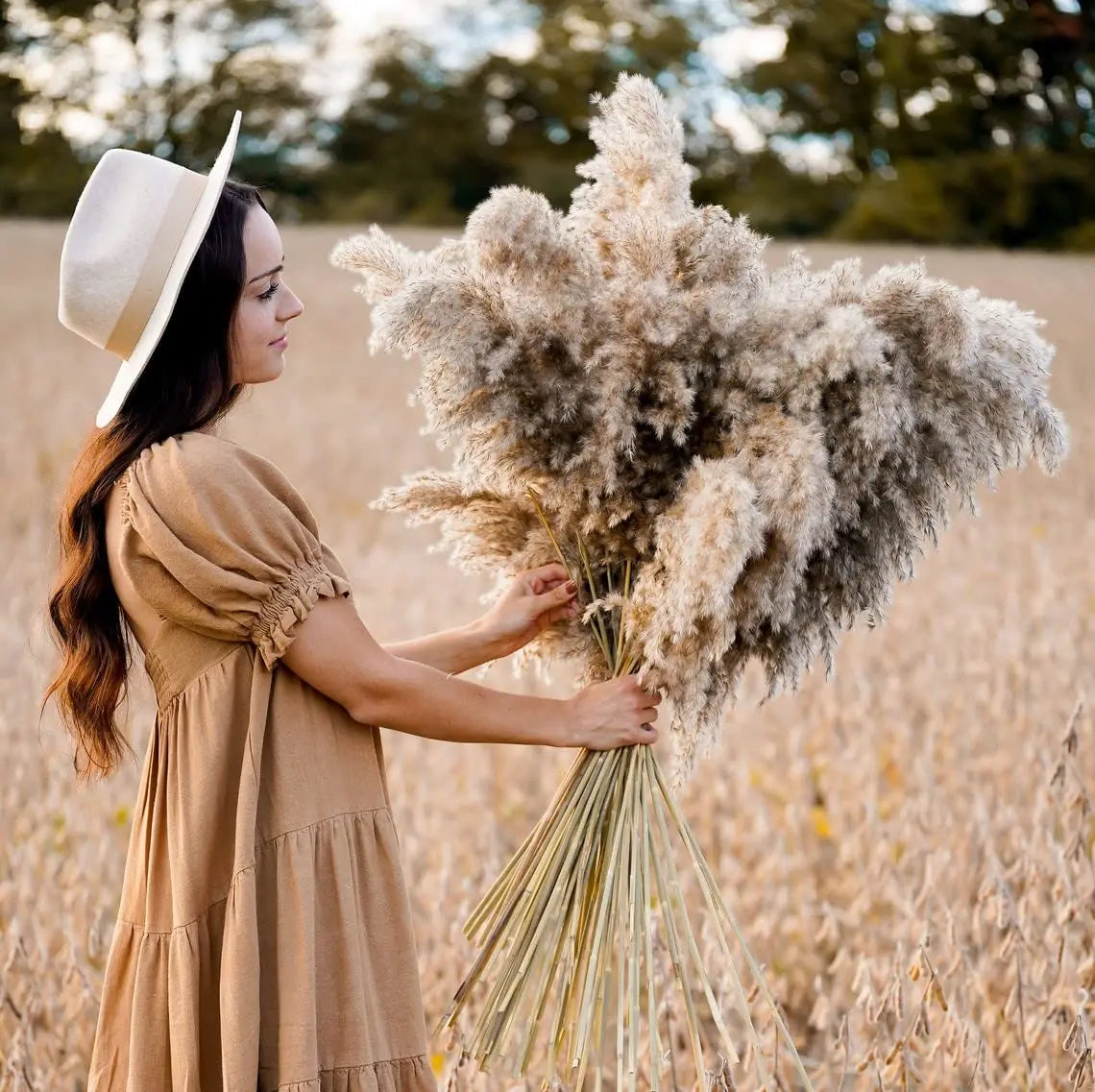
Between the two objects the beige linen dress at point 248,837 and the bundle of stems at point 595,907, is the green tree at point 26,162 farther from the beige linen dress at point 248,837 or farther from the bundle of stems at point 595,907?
the bundle of stems at point 595,907

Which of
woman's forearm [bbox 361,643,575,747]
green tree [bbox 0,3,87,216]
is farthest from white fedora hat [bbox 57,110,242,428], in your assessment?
green tree [bbox 0,3,87,216]

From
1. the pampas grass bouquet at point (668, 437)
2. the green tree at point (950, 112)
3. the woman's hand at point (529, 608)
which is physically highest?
the green tree at point (950, 112)

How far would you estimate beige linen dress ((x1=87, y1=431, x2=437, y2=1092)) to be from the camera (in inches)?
65.3

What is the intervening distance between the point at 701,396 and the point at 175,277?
708 millimetres

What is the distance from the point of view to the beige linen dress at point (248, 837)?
166cm

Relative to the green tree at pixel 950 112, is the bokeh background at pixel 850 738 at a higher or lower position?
lower

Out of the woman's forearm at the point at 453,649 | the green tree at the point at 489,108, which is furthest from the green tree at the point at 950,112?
the woman's forearm at the point at 453,649

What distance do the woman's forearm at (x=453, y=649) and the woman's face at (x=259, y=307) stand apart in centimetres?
45

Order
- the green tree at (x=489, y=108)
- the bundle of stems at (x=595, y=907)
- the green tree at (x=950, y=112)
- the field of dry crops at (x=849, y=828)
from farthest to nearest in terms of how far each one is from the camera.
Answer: the green tree at (x=489, y=108) → the green tree at (x=950, y=112) → the field of dry crops at (x=849, y=828) → the bundle of stems at (x=595, y=907)

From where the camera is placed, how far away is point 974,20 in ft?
81.9

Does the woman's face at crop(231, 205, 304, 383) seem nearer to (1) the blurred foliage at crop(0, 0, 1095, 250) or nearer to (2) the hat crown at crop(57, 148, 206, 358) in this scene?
(2) the hat crown at crop(57, 148, 206, 358)

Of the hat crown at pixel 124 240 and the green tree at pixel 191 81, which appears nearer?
the hat crown at pixel 124 240

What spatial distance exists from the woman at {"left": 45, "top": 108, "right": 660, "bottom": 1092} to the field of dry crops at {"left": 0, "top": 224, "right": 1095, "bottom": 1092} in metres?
0.35

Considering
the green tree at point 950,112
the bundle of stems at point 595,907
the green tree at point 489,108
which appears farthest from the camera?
the green tree at point 489,108
